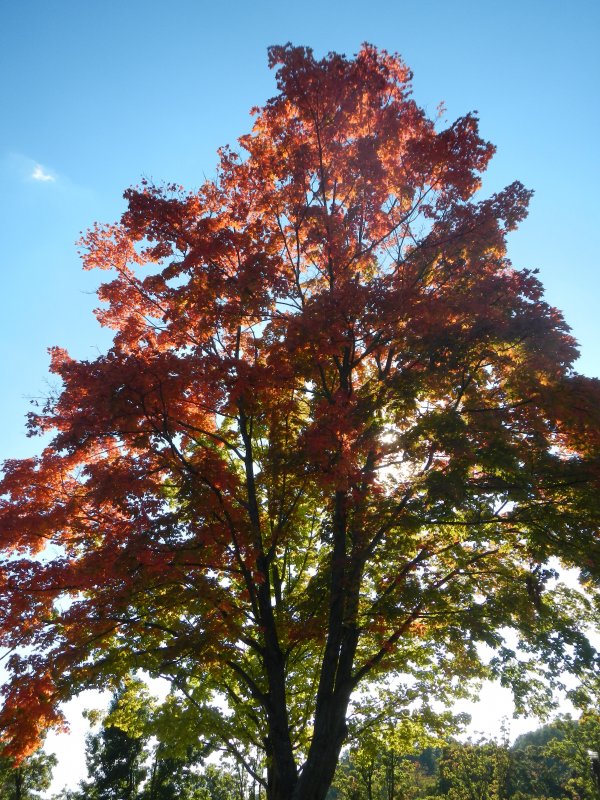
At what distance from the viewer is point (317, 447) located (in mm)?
8141

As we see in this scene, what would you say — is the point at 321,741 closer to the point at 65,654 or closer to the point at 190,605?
the point at 190,605

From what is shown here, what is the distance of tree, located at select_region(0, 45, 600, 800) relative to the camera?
794 cm

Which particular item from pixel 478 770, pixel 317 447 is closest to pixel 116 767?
pixel 478 770

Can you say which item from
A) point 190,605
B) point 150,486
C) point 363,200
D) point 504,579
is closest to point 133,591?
point 190,605

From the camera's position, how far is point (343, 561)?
28.3ft

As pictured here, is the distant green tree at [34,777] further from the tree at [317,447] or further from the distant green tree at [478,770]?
the tree at [317,447]

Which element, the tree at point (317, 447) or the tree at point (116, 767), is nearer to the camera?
the tree at point (317, 447)

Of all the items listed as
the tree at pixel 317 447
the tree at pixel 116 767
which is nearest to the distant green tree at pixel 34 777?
the tree at pixel 116 767

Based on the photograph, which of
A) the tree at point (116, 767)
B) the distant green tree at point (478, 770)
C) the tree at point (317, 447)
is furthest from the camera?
the distant green tree at point (478, 770)

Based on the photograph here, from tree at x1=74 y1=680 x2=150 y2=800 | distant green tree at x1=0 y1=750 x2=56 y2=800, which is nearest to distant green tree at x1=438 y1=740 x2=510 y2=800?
tree at x1=74 y1=680 x2=150 y2=800

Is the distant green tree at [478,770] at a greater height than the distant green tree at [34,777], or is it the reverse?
the distant green tree at [34,777]

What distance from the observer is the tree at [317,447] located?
7.94m

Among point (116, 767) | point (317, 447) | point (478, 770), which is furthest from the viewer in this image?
point (478, 770)

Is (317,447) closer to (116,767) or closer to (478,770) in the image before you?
(116,767)
